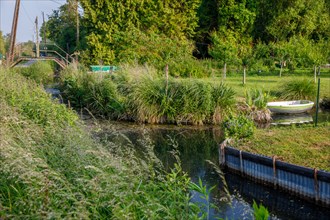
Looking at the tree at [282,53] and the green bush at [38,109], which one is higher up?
the tree at [282,53]

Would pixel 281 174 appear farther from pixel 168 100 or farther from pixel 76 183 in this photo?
pixel 168 100

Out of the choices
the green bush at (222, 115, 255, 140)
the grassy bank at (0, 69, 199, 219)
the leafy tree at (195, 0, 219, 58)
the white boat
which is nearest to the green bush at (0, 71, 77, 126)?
the grassy bank at (0, 69, 199, 219)

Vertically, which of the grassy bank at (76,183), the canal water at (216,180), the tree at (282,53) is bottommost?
the canal water at (216,180)

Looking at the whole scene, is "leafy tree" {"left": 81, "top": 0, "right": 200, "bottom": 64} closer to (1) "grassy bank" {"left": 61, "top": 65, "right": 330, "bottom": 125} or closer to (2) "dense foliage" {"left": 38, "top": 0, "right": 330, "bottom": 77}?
(2) "dense foliage" {"left": 38, "top": 0, "right": 330, "bottom": 77}

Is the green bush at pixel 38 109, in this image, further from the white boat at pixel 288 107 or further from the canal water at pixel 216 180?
the white boat at pixel 288 107

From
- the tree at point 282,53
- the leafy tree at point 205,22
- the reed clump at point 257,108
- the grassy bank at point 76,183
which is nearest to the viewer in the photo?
the grassy bank at point 76,183

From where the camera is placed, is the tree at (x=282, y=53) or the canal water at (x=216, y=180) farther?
the tree at (x=282, y=53)

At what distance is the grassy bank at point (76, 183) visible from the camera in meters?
5.11

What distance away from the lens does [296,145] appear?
484 inches

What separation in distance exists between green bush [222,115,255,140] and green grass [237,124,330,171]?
0.83 ft

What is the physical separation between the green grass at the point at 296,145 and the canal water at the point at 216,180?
3.82 feet

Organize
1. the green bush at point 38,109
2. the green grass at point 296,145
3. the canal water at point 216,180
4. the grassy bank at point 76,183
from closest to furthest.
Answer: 1. the grassy bank at point 76,183
2. the canal water at point 216,180
3. the green bush at point 38,109
4. the green grass at point 296,145

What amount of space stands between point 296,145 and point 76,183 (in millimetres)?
7758

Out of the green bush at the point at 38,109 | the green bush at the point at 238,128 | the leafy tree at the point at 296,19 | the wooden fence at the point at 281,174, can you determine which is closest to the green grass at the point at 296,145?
the green bush at the point at 238,128
